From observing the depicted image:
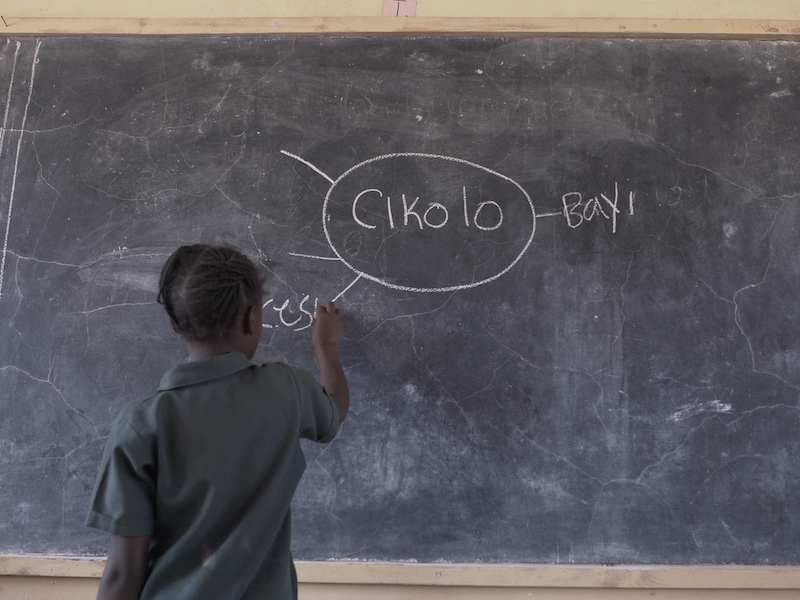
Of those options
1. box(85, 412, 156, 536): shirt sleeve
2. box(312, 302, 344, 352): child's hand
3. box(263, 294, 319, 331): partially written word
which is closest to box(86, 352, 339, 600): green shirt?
box(85, 412, 156, 536): shirt sleeve

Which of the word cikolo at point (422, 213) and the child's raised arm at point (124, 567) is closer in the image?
the child's raised arm at point (124, 567)

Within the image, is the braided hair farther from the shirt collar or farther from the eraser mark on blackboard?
the eraser mark on blackboard

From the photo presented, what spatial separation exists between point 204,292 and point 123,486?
0.39 metres

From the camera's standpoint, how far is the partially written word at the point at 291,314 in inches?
67.9

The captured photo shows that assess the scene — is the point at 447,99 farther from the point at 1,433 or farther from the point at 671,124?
the point at 1,433

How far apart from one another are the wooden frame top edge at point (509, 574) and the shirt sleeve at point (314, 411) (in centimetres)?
68

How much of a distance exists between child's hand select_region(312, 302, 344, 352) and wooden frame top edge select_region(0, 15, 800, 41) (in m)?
0.95

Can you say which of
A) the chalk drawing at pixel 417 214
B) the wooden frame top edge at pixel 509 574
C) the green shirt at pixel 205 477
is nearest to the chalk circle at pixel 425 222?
the chalk drawing at pixel 417 214

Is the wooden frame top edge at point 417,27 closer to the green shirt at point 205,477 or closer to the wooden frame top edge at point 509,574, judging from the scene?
the green shirt at point 205,477

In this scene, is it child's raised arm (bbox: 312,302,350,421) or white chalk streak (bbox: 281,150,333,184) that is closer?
child's raised arm (bbox: 312,302,350,421)

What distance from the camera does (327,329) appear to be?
1.64 m

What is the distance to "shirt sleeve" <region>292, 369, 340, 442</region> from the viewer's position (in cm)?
119

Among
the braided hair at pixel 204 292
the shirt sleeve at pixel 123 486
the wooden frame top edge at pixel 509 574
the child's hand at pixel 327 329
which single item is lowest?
the wooden frame top edge at pixel 509 574

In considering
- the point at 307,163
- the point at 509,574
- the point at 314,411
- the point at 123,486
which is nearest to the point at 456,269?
the point at 307,163
